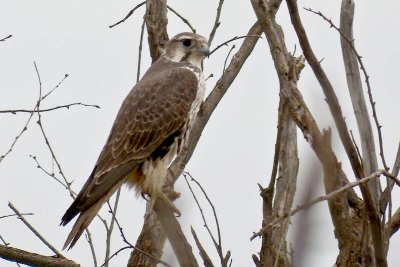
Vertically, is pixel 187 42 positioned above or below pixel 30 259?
above

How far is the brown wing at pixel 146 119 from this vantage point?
16.3 feet

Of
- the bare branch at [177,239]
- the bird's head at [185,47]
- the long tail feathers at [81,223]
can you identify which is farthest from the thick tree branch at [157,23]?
the bare branch at [177,239]

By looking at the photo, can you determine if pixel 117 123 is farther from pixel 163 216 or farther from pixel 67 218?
pixel 163 216

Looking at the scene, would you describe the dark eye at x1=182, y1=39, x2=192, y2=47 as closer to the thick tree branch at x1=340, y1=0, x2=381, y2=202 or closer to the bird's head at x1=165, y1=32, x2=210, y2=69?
the bird's head at x1=165, y1=32, x2=210, y2=69

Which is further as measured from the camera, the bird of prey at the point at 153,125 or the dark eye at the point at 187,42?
the dark eye at the point at 187,42

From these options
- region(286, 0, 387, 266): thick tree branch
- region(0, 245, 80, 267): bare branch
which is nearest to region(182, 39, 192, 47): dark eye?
region(0, 245, 80, 267): bare branch

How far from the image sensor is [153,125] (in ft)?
17.0

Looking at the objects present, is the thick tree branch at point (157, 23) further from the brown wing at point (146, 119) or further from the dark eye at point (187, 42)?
the brown wing at point (146, 119)

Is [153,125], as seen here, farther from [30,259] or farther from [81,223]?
[30,259]

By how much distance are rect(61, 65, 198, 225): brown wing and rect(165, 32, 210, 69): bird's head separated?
0.16 metres

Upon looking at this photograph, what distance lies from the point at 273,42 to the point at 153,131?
2342 millimetres

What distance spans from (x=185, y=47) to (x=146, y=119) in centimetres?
73

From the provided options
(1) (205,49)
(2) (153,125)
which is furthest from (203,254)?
(1) (205,49)

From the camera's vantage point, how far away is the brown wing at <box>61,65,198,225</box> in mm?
4977
